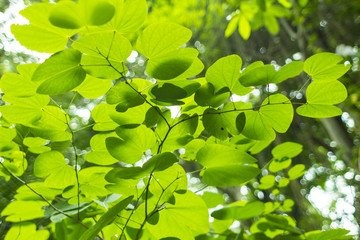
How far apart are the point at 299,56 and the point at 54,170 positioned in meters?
2.49

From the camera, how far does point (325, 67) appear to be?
429mm

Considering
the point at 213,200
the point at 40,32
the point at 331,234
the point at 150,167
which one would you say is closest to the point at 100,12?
Result: the point at 40,32

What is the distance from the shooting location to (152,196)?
0.49m

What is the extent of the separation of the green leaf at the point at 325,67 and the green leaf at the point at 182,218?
30 cm

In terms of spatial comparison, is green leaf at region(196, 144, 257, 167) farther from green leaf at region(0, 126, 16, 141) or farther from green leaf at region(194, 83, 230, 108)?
green leaf at region(0, 126, 16, 141)

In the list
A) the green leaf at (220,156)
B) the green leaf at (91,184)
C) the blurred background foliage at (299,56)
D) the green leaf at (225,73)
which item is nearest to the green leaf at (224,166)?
the green leaf at (220,156)

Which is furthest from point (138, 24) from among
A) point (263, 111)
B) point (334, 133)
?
point (334, 133)

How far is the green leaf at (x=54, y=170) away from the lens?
0.49m

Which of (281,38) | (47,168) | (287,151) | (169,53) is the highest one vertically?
(169,53)

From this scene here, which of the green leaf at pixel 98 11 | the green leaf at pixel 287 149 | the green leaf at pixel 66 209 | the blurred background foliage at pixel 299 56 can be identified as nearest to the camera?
the green leaf at pixel 98 11

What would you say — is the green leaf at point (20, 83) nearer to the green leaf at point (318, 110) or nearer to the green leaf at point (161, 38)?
the green leaf at point (161, 38)

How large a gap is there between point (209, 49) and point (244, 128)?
8.89 ft

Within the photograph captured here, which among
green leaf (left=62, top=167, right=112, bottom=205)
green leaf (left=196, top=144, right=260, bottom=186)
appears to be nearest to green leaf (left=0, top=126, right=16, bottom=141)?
green leaf (left=62, top=167, right=112, bottom=205)

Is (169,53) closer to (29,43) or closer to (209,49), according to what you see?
(29,43)
